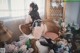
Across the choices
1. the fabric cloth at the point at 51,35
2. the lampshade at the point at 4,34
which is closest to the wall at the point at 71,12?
the fabric cloth at the point at 51,35

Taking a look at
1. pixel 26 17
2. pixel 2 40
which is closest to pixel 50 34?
pixel 26 17

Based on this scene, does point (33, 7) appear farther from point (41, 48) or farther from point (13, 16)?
point (41, 48)

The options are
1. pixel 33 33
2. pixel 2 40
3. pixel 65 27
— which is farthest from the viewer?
pixel 65 27

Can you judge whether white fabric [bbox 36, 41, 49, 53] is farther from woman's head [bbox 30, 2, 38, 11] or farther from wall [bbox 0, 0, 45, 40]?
woman's head [bbox 30, 2, 38, 11]

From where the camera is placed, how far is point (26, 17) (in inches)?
56.1

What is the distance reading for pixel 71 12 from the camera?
5.12ft

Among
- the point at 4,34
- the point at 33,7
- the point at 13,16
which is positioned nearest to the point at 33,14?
the point at 33,7

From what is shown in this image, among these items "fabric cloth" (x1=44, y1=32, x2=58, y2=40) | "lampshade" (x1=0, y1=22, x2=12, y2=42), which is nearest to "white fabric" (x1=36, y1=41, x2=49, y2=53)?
"fabric cloth" (x1=44, y1=32, x2=58, y2=40)

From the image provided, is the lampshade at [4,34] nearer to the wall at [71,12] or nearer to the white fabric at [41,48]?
the white fabric at [41,48]

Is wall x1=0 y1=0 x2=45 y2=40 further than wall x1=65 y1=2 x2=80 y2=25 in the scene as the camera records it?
No

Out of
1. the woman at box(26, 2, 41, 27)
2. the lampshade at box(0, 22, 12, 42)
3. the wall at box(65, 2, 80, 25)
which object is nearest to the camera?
the lampshade at box(0, 22, 12, 42)

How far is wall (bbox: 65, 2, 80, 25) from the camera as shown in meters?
1.55

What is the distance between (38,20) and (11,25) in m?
0.25

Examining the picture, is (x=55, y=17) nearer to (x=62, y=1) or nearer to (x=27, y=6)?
(x=62, y=1)
